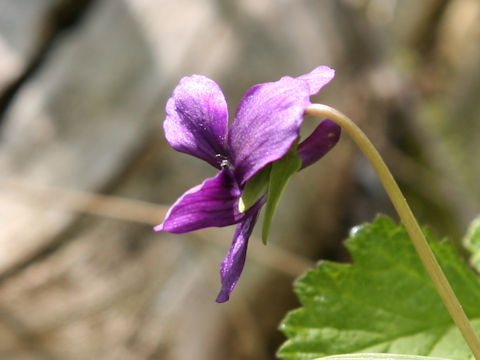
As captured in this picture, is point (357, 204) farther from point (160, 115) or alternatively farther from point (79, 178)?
point (79, 178)

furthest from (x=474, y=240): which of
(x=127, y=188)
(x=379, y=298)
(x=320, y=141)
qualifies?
(x=127, y=188)

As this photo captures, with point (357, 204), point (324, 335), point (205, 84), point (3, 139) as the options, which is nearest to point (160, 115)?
point (3, 139)

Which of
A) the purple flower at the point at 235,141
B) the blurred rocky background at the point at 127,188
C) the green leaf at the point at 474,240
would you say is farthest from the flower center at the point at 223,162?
the blurred rocky background at the point at 127,188

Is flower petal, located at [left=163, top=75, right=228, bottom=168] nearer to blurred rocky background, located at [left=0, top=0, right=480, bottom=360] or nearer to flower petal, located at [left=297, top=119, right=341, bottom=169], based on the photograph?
flower petal, located at [left=297, top=119, right=341, bottom=169]

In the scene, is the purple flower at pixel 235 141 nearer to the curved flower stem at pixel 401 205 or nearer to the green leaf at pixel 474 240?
the curved flower stem at pixel 401 205

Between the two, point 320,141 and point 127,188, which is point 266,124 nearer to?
point 320,141

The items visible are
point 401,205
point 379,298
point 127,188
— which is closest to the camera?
point 401,205
